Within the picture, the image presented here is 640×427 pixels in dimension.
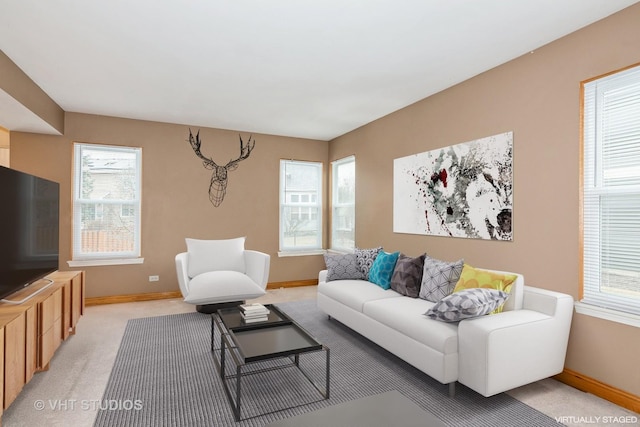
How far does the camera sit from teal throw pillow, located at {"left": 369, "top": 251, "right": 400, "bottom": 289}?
12.0 ft

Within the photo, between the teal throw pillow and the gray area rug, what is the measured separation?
2.07ft

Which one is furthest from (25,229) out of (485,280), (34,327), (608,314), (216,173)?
(608,314)

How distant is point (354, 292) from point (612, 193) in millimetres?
2212

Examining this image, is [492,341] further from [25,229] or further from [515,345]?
[25,229]

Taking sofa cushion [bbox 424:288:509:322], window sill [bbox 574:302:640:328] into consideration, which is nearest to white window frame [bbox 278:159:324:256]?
sofa cushion [bbox 424:288:509:322]

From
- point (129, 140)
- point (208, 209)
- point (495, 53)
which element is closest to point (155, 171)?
point (129, 140)

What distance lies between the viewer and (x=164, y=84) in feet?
12.0

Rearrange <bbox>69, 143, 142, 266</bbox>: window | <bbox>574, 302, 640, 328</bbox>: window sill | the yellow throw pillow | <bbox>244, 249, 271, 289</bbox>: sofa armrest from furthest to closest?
1. <bbox>69, 143, 142, 266</bbox>: window
2. <bbox>244, 249, 271, 289</bbox>: sofa armrest
3. the yellow throw pillow
4. <bbox>574, 302, 640, 328</bbox>: window sill

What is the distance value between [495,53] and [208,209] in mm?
4257

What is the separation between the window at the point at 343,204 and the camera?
5.63 metres

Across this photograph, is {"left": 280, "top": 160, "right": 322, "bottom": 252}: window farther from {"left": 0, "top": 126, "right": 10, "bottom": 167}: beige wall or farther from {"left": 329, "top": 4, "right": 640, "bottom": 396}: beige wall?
{"left": 0, "top": 126, "right": 10, "bottom": 167}: beige wall

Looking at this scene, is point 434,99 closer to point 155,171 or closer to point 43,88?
point 155,171

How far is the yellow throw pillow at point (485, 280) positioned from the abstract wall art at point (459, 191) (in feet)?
1.75

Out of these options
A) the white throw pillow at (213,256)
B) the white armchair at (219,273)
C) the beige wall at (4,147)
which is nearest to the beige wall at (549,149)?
the white armchair at (219,273)
